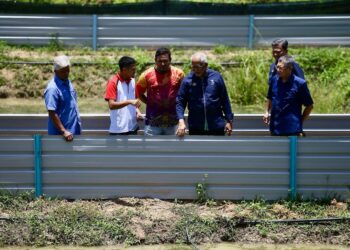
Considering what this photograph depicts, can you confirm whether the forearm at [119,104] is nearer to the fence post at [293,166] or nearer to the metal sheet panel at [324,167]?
the fence post at [293,166]

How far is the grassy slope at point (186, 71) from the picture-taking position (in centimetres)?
1295

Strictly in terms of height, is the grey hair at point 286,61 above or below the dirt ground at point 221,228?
above

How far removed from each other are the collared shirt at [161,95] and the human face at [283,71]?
115cm

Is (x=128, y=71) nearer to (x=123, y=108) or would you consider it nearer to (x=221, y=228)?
(x=123, y=108)

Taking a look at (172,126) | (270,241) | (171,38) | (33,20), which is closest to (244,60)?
(171,38)

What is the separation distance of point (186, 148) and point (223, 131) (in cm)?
50

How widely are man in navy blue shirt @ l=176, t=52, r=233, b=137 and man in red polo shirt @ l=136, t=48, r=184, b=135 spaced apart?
0.71 feet

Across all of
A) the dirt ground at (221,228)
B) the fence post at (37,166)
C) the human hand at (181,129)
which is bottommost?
the dirt ground at (221,228)

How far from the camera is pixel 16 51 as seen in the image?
1542cm

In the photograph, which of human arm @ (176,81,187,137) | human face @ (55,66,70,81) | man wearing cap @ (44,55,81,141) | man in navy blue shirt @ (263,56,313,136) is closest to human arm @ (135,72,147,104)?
human arm @ (176,81,187,137)

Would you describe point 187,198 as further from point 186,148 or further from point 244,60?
point 244,60

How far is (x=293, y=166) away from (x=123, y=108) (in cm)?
206

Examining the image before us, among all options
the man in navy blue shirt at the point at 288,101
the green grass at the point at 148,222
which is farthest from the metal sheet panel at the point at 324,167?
the man in navy blue shirt at the point at 288,101

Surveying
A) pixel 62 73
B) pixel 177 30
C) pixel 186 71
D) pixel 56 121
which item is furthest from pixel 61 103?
pixel 177 30
